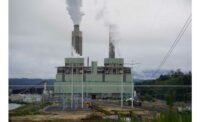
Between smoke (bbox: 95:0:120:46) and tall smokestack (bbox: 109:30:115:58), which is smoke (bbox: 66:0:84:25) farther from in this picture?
tall smokestack (bbox: 109:30:115:58)

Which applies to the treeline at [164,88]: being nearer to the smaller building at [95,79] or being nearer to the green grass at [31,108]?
the smaller building at [95,79]

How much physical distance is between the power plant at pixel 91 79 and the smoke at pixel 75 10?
0.07m

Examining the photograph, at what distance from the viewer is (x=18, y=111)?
3.54 m

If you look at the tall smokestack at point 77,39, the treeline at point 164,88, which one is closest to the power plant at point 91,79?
the tall smokestack at point 77,39

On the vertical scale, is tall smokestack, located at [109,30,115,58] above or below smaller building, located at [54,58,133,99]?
above

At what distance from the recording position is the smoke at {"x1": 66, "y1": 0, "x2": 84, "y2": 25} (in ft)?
11.7

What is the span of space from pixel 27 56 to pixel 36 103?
1.49ft

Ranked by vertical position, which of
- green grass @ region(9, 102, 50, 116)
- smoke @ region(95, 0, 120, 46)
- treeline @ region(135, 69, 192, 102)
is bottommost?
green grass @ region(9, 102, 50, 116)

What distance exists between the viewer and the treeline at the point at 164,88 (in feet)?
11.5

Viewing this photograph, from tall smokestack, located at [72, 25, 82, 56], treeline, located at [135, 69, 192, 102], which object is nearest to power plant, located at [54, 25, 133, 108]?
tall smokestack, located at [72, 25, 82, 56]

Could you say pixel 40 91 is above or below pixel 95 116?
above

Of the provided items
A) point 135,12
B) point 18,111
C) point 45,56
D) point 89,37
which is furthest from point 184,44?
point 18,111

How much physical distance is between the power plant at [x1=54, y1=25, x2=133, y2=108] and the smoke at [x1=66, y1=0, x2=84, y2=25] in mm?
68
